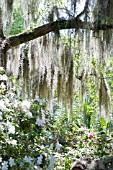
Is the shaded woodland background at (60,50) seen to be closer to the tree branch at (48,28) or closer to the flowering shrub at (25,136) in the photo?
the tree branch at (48,28)

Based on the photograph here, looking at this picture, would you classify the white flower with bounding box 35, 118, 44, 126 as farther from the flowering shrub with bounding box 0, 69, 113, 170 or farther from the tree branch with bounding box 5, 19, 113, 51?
the tree branch with bounding box 5, 19, 113, 51

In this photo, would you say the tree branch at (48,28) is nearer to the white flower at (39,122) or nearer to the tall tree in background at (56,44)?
the tall tree in background at (56,44)

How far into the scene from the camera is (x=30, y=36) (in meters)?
3.06

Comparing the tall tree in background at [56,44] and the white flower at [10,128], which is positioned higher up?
the tall tree in background at [56,44]

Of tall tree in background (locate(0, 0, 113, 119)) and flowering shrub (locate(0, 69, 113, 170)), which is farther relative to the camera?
tall tree in background (locate(0, 0, 113, 119))

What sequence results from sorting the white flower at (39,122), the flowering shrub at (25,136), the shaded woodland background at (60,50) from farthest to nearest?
the shaded woodland background at (60,50)
the white flower at (39,122)
the flowering shrub at (25,136)

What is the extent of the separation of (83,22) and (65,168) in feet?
3.76

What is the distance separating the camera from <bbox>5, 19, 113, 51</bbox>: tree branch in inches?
115

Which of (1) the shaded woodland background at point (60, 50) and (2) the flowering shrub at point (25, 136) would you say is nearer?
(2) the flowering shrub at point (25, 136)

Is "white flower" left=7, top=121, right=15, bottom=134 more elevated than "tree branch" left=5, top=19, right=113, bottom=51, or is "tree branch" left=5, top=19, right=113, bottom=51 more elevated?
"tree branch" left=5, top=19, right=113, bottom=51

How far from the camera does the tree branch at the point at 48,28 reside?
9.62ft

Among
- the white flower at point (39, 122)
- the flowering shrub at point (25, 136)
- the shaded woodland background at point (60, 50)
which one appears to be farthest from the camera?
the shaded woodland background at point (60, 50)

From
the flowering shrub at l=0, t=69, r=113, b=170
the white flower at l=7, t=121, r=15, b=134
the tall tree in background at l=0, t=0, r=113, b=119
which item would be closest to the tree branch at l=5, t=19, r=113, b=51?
the tall tree in background at l=0, t=0, r=113, b=119

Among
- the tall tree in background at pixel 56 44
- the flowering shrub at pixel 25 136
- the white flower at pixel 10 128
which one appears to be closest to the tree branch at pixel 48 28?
the tall tree in background at pixel 56 44
